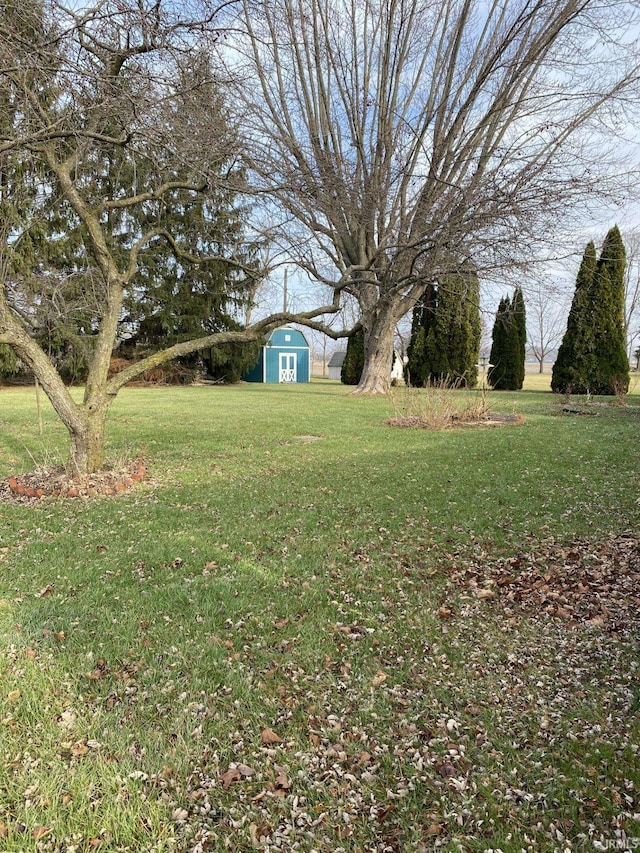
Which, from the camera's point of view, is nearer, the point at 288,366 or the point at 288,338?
the point at 288,338

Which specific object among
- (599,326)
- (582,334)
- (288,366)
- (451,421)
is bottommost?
(451,421)

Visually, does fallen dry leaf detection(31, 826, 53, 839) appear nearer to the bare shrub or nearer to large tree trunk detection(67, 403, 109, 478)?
large tree trunk detection(67, 403, 109, 478)

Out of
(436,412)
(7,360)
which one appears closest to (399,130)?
(436,412)

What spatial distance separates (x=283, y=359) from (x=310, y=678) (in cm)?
3073

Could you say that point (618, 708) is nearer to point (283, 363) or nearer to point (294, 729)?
point (294, 729)

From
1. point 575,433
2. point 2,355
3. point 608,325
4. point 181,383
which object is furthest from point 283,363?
point 575,433

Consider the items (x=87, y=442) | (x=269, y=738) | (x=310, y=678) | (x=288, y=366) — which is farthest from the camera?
(x=288, y=366)

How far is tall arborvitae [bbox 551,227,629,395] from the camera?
18.6 meters

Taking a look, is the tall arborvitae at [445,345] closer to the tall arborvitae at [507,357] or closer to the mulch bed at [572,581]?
the tall arborvitae at [507,357]

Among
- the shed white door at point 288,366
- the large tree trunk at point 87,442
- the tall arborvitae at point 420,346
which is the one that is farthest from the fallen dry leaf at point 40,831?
the shed white door at point 288,366

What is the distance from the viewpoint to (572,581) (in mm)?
3430

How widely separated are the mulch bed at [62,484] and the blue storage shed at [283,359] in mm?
26141

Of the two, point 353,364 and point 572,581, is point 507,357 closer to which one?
point 353,364

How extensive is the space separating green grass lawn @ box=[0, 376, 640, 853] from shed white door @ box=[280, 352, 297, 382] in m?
27.6
